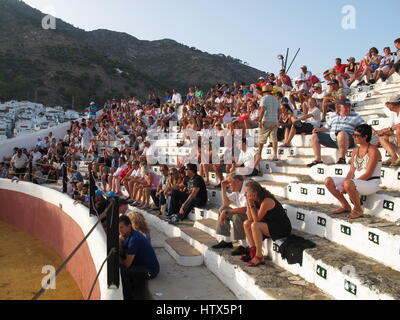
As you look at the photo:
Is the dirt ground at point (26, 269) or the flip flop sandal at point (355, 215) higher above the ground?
the flip flop sandal at point (355, 215)

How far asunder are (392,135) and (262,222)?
91.2 inches

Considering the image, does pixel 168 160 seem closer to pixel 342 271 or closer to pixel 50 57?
pixel 342 271

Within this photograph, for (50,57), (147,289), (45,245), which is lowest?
(45,245)

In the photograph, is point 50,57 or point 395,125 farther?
point 50,57

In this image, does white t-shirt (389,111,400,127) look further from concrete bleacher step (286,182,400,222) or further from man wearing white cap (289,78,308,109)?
man wearing white cap (289,78,308,109)

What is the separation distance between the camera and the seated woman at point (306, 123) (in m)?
7.38

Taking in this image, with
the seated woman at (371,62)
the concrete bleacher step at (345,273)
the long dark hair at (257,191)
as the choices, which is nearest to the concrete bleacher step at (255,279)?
Result: the concrete bleacher step at (345,273)

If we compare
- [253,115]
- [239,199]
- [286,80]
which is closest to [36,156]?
[253,115]

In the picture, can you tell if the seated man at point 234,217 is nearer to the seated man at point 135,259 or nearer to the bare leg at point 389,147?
the seated man at point 135,259

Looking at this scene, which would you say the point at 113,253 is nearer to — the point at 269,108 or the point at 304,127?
the point at 269,108

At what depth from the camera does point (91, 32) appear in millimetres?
89062

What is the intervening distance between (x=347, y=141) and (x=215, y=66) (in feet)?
231

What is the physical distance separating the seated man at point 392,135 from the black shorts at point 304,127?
2.45 meters
